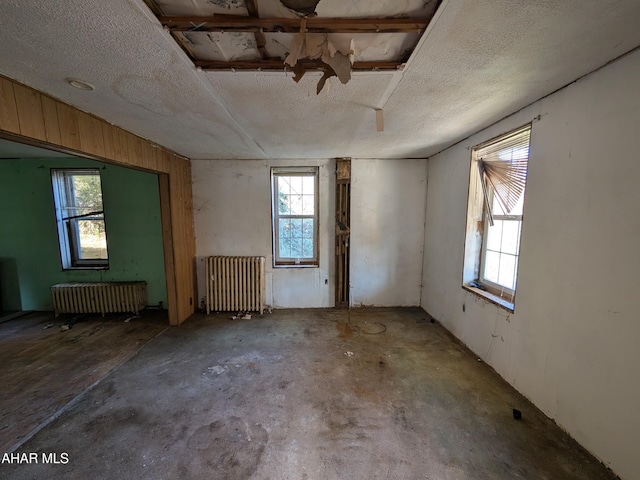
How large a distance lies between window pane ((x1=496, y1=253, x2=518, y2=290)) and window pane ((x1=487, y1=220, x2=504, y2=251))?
0.15 m

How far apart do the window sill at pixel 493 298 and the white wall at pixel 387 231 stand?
120 cm

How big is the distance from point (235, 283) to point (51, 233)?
3.00 meters

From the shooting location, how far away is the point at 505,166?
2.25m

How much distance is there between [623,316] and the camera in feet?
4.25

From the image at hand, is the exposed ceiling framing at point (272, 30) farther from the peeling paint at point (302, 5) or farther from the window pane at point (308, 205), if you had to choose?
the window pane at point (308, 205)

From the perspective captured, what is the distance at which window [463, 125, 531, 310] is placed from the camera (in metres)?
2.11

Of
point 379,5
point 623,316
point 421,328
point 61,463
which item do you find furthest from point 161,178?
point 623,316

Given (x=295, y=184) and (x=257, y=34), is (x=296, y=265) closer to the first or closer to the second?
(x=295, y=184)

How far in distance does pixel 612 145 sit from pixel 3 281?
7.21m

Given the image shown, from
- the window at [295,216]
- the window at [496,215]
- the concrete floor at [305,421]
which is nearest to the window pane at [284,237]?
the window at [295,216]

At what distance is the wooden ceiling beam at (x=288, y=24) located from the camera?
105 centimetres

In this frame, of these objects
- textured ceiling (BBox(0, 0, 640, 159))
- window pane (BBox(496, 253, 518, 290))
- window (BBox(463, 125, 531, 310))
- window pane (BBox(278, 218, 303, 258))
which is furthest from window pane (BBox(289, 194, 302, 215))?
window pane (BBox(496, 253, 518, 290))

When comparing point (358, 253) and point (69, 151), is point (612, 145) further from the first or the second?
point (69, 151)

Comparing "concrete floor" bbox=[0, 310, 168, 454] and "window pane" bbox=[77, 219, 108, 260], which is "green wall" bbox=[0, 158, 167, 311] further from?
"concrete floor" bbox=[0, 310, 168, 454]
